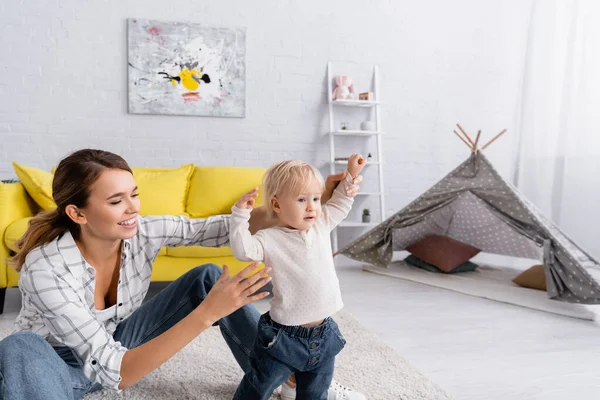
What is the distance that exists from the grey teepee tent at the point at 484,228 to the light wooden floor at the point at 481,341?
11.3 inches

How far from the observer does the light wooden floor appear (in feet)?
5.86

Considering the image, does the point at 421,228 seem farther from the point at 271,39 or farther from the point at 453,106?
the point at 271,39

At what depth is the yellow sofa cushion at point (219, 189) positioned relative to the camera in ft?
10.1

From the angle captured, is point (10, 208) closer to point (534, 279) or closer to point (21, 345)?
point (21, 345)

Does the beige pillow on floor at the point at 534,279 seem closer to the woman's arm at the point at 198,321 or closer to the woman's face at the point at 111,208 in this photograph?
the woman's arm at the point at 198,321

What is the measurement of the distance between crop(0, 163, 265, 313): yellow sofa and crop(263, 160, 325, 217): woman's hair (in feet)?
4.44

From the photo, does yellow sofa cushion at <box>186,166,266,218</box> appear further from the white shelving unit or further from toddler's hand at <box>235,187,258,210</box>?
toddler's hand at <box>235,187,258,210</box>

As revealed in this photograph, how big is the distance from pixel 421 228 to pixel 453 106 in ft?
4.87

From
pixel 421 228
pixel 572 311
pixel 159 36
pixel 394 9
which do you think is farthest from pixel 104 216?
pixel 394 9

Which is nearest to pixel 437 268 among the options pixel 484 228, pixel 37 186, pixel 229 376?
pixel 484 228

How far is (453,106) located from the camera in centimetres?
457

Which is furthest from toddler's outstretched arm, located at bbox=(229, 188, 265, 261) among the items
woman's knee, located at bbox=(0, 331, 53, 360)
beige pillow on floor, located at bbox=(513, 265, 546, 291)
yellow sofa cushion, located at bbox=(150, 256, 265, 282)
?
beige pillow on floor, located at bbox=(513, 265, 546, 291)

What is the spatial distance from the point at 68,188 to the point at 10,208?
5.20ft

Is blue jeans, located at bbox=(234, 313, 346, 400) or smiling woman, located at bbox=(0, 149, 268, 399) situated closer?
smiling woman, located at bbox=(0, 149, 268, 399)
